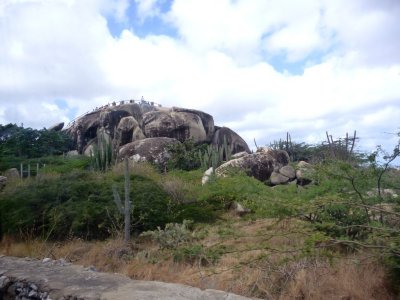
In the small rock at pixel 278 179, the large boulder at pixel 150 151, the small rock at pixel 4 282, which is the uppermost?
the large boulder at pixel 150 151

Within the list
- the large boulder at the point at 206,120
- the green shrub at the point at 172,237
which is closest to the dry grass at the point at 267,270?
the green shrub at the point at 172,237

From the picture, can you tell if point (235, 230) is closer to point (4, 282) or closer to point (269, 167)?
point (4, 282)

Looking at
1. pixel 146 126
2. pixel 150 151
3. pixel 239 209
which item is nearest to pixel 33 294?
pixel 239 209

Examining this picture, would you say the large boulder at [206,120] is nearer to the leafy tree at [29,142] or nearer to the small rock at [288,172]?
the leafy tree at [29,142]

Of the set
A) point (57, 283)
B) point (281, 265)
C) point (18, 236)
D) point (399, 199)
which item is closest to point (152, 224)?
→ point (18, 236)

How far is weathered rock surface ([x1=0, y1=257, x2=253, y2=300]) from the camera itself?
Result: 570 cm

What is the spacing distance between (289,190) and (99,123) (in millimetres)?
26545

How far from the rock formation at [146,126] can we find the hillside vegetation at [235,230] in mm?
17228

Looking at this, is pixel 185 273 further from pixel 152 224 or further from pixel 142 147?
pixel 142 147

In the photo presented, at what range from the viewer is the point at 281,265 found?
21.2 feet

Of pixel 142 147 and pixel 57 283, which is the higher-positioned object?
pixel 142 147

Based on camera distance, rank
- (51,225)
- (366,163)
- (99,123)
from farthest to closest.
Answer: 1. (99,123)
2. (51,225)
3. (366,163)

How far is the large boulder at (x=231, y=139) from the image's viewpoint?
1424 inches

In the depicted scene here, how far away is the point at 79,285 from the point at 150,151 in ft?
64.0
